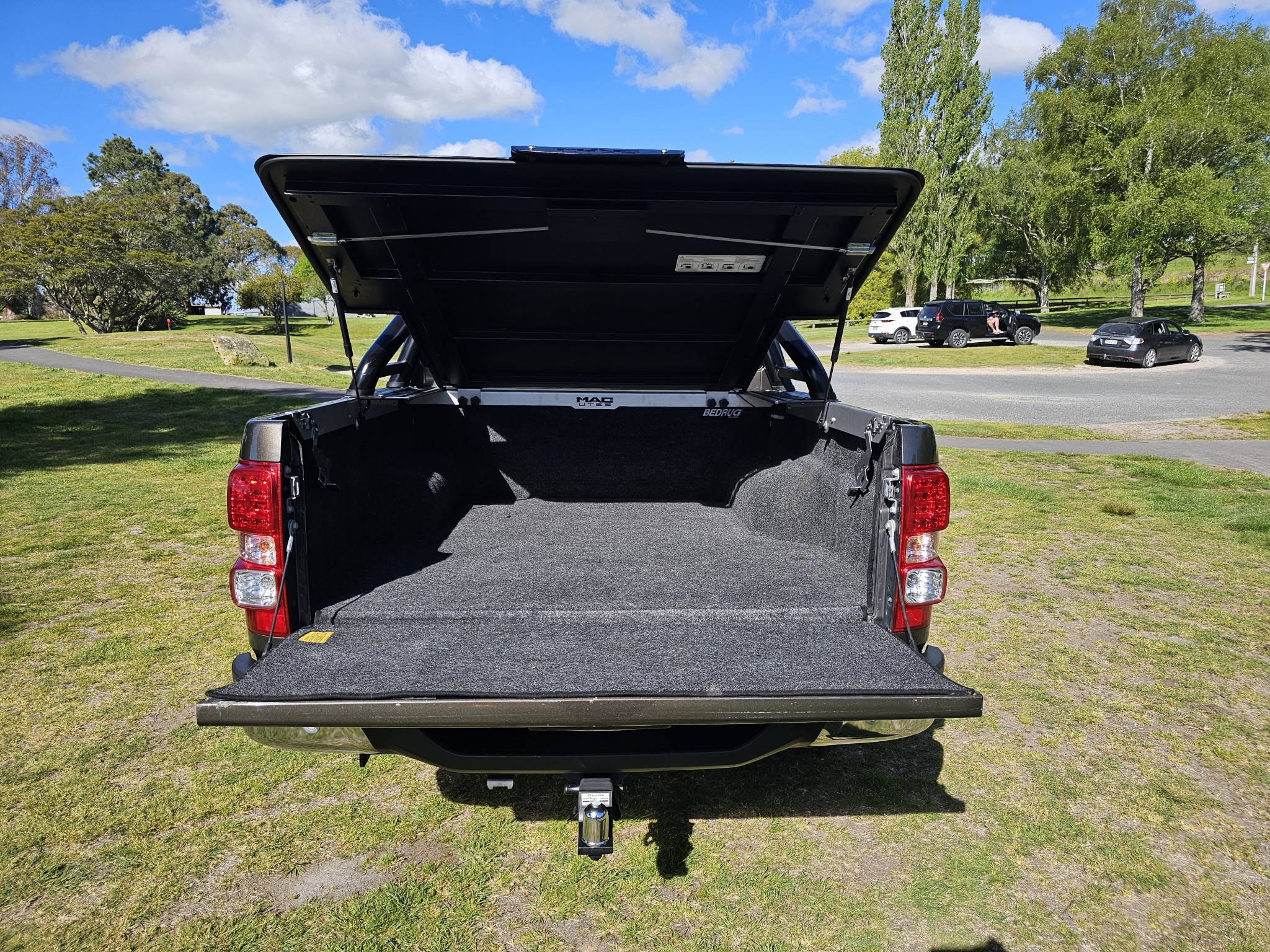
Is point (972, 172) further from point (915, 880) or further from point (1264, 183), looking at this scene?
point (915, 880)

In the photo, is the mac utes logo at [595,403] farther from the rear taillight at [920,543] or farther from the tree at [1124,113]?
the tree at [1124,113]

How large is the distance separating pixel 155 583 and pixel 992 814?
17.1 feet

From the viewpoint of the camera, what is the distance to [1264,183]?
28641 millimetres

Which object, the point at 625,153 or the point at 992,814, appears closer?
the point at 625,153

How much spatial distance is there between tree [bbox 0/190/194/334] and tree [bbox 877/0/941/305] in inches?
1349

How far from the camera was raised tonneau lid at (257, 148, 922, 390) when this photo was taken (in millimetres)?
2705

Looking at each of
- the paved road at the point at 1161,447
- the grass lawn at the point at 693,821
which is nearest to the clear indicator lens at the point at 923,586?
the grass lawn at the point at 693,821

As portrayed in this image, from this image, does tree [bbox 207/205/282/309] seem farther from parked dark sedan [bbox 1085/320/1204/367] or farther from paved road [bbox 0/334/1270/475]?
parked dark sedan [bbox 1085/320/1204/367]

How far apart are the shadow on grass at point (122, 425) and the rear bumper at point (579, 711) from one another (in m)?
9.04

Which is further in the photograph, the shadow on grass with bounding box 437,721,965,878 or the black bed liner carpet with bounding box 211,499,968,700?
the shadow on grass with bounding box 437,721,965,878

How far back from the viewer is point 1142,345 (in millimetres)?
22938

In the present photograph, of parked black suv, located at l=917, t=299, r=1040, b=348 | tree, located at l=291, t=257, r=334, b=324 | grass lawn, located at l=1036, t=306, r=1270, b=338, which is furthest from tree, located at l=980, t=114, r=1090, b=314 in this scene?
tree, located at l=291, t=257, r=334, b=324

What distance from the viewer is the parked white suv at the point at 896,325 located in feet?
110

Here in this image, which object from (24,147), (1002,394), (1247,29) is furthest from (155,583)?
(24,147)
